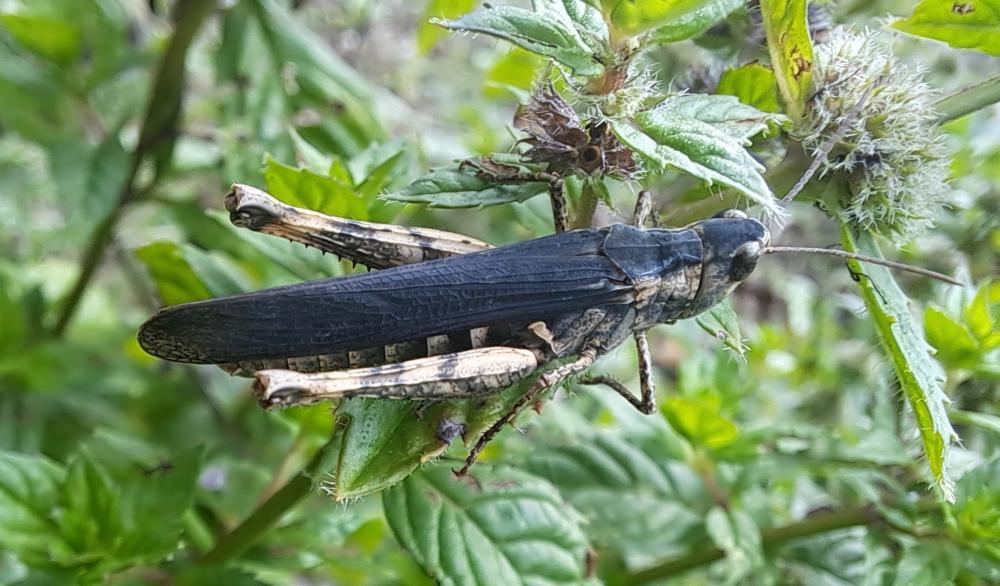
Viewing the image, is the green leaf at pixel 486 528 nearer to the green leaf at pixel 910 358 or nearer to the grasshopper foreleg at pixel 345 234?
the grasshopper foreleg at pixel 345 234

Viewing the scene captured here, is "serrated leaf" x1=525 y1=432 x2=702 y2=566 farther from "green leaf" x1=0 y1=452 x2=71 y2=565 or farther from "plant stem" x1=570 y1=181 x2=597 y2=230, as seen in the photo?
"green leaf" x1=0 y1=452 x2=71 y2=565

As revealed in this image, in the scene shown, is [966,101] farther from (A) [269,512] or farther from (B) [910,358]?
(A) [269,512]

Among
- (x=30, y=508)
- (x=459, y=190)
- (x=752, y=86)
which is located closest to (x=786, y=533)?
(x=752, y=86)

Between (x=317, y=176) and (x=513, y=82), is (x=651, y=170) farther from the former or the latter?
(x=513, y=82)

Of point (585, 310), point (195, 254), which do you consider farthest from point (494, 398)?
point (195, 254)

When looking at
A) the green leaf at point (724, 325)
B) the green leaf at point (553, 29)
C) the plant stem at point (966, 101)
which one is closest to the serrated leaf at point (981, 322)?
the plant stem at point (966, 101)

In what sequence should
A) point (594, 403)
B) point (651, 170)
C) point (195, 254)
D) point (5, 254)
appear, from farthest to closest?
point (5, 254)
point (594, 403)
point (195, 254)
point (651, 170)
